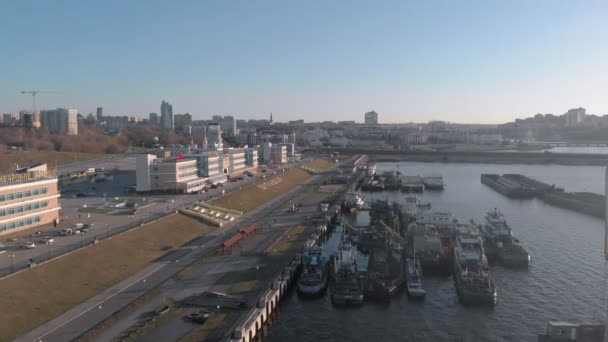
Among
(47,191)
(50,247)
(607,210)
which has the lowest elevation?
(50,247)

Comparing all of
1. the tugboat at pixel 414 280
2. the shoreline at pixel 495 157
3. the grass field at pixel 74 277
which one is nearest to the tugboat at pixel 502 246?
the tugboat at pixel 414 280

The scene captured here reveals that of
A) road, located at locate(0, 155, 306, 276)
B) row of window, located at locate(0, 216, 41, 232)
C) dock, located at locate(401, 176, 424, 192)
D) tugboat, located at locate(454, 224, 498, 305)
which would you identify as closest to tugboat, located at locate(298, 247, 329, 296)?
tugboat, located at locate(454, 224, 498, 305)

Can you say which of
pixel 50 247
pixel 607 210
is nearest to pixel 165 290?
pixel 50 247

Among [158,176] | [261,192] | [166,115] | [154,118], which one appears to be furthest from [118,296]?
[154,118]

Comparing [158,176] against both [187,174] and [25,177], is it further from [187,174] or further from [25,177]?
[25,177]

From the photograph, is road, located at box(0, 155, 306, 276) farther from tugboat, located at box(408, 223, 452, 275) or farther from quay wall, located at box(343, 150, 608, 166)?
quay wall, located at box(343, 150, 608, 166)

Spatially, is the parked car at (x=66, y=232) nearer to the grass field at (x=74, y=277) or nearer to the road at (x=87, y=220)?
the road at (x=87, y=220)

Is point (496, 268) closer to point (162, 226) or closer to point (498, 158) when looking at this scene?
point (162, 226)
